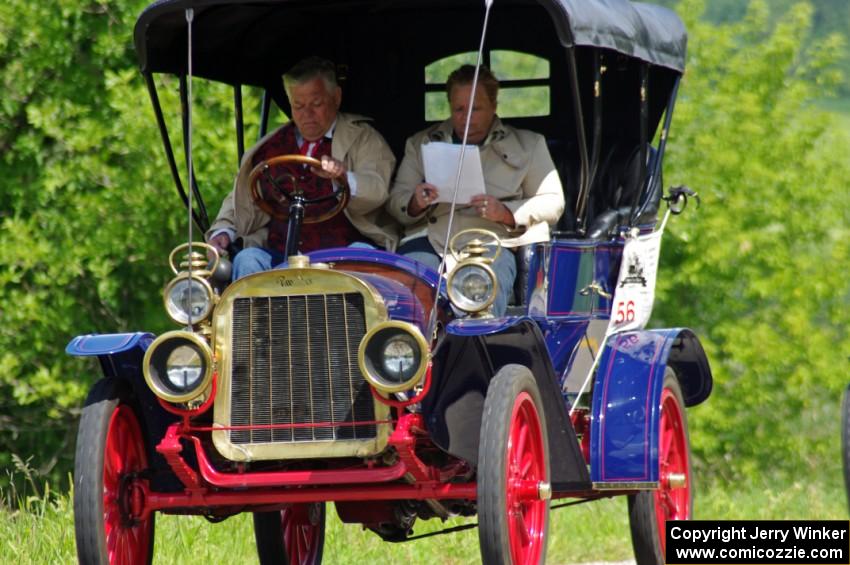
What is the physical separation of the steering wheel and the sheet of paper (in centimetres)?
Answer: 41

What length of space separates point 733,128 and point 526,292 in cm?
1186

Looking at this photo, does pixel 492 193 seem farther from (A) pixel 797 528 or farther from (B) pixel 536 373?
(A) pixel 797 528

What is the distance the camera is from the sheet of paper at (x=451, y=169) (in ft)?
24.1

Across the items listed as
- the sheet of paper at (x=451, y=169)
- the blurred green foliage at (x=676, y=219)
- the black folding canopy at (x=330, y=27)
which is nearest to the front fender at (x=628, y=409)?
the sheet of paper at (x=451, y=169)

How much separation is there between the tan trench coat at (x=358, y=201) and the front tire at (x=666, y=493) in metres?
1.54

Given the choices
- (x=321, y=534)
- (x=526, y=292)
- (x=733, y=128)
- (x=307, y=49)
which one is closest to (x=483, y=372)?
(x=526, y=292)

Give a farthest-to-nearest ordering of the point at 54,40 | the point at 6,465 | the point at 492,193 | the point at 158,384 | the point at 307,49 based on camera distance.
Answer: the point at 6,465, the point at 54,40, the point at 307,49, the point at 492,193, the point at 158,384

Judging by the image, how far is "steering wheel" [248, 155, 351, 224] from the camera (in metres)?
7.47

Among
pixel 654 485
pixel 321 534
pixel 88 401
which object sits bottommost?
pixel 321 534

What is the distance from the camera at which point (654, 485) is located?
7.07m

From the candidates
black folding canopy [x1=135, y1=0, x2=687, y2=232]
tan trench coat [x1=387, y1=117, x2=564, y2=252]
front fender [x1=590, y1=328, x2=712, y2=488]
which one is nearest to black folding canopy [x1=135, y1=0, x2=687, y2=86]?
black folding canopy [x1=135, y1=0, x2=687, y2=232]

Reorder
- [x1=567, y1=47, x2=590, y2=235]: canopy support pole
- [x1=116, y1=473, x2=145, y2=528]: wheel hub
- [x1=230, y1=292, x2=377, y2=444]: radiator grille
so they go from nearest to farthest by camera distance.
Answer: [x1=230, y1=292, x2=377, y2=444]: radiator grille → [x1=116, y1=473, x2=145, y2=528]: wheel hub → [x1=567, y1=47, x2=590, y2=235]: canopy support pole

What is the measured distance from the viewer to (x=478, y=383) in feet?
21.4

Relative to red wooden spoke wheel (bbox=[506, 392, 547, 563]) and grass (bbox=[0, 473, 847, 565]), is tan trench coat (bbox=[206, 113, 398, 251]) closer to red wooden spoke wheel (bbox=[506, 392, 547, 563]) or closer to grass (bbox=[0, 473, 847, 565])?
red wooden spoke wheel (bbox=[506, 392, 547, 563])
